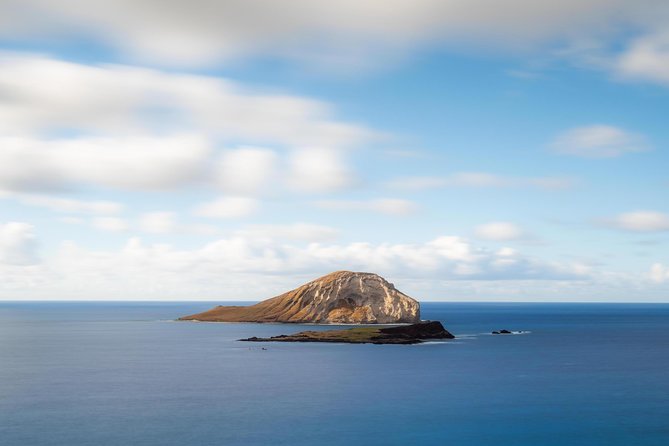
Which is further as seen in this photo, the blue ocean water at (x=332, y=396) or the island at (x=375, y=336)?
the island at (x=375, y=336)

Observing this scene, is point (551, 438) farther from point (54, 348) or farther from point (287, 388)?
point (54, 348)

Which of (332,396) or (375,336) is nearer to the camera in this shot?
(332,396)

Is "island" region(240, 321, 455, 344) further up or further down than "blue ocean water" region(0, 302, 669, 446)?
further up

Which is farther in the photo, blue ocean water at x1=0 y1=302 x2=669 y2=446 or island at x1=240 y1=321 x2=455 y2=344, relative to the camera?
island at x1=240 y1=321 x2=455 y2=344

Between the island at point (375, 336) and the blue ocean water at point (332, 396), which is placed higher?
the island at point (375, 336)

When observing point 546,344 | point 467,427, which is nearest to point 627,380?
point 467,427
